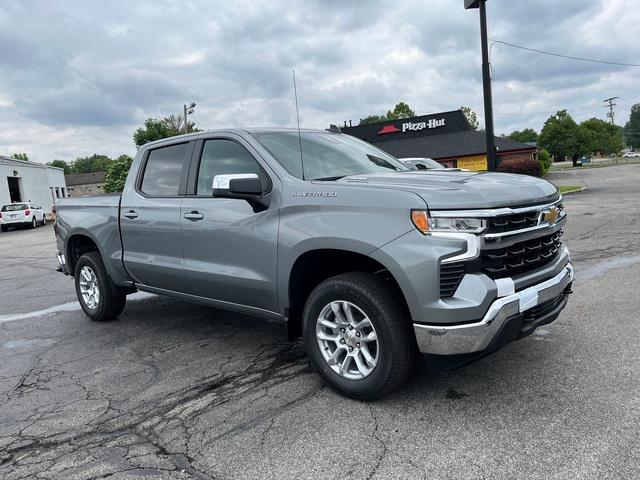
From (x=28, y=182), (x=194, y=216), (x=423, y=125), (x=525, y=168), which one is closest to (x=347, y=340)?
(x=194, y=216)

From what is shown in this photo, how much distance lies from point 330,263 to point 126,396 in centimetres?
180

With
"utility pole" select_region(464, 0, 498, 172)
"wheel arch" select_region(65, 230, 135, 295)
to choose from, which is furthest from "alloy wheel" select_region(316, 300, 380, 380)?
"utility pole" select_region(464, 0, 498, 172)

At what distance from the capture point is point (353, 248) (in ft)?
11.4

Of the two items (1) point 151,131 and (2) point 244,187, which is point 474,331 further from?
(1) point 151,131

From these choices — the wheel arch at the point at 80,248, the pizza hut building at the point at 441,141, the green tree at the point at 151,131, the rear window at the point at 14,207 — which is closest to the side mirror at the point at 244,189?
the wheel arch at the point at 80,248

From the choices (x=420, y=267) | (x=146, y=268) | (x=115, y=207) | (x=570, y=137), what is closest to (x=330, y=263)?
(x=420, y=267)

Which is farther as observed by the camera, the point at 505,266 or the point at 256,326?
the point at 256,326

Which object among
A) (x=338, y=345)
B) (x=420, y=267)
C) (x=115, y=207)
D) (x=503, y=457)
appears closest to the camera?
(x=503, y=457)

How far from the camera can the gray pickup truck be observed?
3166mm

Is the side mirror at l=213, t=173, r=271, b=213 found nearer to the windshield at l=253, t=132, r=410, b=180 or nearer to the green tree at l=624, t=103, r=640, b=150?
the windshield at l=253, t=132, r=410, b=180

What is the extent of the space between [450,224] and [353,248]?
639mm

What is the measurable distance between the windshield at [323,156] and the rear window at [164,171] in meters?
0.99

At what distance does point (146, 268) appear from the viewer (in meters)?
5.22

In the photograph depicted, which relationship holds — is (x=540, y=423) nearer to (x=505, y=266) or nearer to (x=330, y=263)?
(x=505, y=266)
